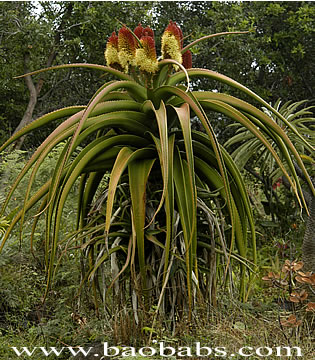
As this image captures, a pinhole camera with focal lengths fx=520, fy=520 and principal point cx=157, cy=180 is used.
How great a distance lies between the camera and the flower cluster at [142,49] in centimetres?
222

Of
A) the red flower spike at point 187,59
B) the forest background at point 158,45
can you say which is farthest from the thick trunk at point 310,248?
the forest background at point 158,45

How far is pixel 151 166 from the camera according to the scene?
91.2 inches

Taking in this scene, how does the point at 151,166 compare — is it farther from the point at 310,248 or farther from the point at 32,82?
the point at 32,82

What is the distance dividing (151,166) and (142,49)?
1.67 feet

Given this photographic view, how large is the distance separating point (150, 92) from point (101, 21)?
5817 mm

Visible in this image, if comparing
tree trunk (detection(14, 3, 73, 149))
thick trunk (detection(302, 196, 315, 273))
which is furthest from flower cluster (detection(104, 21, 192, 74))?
tree trunk (detection(14, 3, 73, 149))

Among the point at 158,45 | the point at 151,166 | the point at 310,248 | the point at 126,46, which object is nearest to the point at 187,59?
the point at 126,46

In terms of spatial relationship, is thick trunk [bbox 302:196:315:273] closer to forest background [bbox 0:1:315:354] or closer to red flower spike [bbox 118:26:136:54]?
red flower spike [bbox 118:26:136:54]

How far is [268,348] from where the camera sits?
2.46 metres

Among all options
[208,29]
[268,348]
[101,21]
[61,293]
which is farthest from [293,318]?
[101,21]

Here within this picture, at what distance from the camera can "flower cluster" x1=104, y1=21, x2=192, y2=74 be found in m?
2.22

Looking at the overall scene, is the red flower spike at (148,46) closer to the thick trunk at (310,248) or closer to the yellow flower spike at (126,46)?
the yellow flower spike at (126,46)

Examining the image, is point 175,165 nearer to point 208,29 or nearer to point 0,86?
point 208,29

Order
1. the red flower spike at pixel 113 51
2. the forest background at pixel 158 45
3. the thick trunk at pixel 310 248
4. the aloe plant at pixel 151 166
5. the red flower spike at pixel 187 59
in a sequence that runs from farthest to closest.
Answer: the forest background at pixel 158 45 < the thick trunk at pixel 310 248 < the red flower spike at pixel 187 59 < the red flower spike at pixel 113 51 < the aloe plant at pixel 151 166
